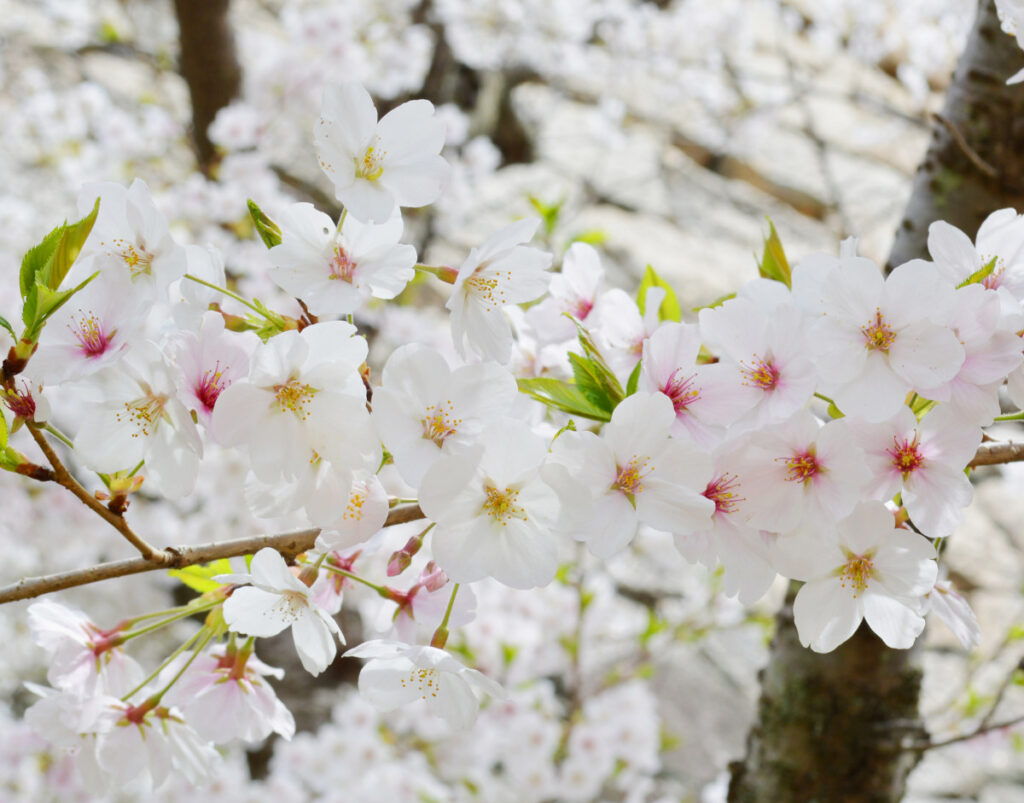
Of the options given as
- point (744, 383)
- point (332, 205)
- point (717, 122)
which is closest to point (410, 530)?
point (332, 205)

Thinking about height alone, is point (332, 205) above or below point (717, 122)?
below

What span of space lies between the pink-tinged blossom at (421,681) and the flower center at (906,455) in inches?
11.6

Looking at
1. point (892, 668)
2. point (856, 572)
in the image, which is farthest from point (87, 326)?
point (892, 668)

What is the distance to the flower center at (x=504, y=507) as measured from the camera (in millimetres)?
540

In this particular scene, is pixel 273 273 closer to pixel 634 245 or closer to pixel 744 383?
pixel 744 383

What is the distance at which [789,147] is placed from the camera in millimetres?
6777

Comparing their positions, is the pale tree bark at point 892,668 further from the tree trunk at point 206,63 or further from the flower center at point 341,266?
the tree trunk at point 206,63

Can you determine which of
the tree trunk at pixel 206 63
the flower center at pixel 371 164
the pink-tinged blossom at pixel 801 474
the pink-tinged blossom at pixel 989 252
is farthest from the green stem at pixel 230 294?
the tree trunk at pixel 206 63

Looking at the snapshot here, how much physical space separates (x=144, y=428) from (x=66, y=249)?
0.13 meters

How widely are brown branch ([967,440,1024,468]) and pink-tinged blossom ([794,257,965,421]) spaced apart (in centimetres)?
11

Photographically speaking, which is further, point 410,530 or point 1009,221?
point 410,530

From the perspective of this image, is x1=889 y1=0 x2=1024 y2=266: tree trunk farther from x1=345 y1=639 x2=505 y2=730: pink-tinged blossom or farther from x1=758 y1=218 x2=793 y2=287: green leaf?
x1=345 y1=639 x2=505 y2=730: pink-tinged blossom

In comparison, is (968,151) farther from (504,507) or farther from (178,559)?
(178,559)

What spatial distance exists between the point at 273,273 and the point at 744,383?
0.31 metres
